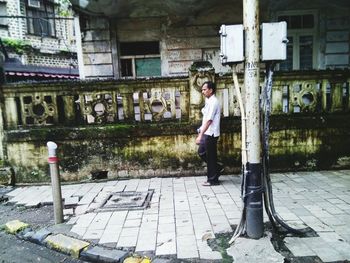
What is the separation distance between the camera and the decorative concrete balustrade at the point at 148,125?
6457mm

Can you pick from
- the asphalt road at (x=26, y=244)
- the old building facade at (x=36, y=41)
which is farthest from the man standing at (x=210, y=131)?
the old building facade at (x=36, y=41)

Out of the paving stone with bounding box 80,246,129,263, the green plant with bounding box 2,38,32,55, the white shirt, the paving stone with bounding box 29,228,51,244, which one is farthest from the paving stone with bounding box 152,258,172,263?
the green plant with bounding box 2,38,32,55

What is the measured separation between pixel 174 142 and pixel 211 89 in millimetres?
1459

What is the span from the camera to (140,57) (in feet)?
33.8

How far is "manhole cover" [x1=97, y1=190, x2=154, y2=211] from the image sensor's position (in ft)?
16.3

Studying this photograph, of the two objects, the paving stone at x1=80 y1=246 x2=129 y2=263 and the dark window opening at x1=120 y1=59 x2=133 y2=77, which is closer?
the paving stone at x1=80 y1=246 x2=129 y2=263

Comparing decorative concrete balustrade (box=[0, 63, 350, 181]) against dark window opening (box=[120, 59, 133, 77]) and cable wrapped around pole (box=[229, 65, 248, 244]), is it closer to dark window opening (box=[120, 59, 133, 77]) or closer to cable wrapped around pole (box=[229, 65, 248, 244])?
cable wrapped around pole (box=[229, 65, 248, 244])

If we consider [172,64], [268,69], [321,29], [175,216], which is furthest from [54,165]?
[321,29]

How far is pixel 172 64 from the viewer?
1021 cm

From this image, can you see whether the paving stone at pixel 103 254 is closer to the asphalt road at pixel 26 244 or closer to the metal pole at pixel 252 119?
the asphalt road at pixel 26 244

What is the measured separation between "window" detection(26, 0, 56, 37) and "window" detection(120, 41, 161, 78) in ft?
25.8

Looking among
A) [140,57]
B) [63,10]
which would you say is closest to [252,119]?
[140,57]

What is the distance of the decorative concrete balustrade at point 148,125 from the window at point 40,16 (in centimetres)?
1119

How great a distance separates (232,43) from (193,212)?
99.7 inches
